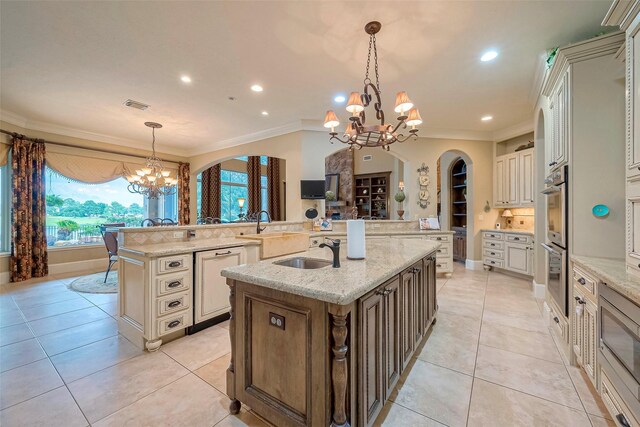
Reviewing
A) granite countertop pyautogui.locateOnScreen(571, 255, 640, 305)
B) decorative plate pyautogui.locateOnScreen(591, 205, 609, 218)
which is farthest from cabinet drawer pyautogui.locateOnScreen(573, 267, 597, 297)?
decorative plate pyautogui.locateOnScreen(591, 205, 609, 218)

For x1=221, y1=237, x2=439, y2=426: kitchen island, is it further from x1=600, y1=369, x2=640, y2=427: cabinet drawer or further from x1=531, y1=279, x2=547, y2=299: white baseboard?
x1=531, y1=279, x2=547, y2=299: white baseboard

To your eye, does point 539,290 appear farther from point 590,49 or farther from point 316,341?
point 316,341

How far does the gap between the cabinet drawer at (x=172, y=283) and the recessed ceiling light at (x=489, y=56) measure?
398 centimetres

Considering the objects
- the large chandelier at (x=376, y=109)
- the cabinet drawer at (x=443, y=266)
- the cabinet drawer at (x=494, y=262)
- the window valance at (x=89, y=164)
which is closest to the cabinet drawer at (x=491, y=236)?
the cabinet drawer at (x=494, y=262)

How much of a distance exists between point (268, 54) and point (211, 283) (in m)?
2.61

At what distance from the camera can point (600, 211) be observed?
6.97 ft

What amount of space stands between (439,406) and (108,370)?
257 cm

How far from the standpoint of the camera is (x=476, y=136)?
218 inches

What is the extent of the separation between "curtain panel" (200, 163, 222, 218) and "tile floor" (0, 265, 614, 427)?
5047 millimetres

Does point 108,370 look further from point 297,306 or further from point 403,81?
point 403,81

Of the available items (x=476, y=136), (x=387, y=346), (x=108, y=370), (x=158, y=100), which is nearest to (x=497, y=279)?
(x=476, y=136)

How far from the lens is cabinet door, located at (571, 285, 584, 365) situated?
1979 mm

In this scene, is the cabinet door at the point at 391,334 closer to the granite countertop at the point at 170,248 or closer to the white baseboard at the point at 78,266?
the granite countertop at the point at 170,248

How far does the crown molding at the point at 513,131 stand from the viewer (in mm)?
4875
